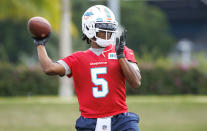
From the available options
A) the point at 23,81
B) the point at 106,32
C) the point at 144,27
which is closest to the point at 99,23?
the point at 106,32

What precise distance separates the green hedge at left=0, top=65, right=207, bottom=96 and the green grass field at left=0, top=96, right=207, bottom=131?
6.91 metres

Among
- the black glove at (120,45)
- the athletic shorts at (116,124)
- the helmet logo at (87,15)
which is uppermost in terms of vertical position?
the helmet logo at (87,15)

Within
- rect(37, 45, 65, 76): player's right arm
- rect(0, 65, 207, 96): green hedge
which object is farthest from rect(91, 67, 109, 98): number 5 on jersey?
rect(0, 65, 207, 96): green hedge

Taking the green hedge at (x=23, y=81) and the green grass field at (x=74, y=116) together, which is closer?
the green grass field at (x=74, y=116)

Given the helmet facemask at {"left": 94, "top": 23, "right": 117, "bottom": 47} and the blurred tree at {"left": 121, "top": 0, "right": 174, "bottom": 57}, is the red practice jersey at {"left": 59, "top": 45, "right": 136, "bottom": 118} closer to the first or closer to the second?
the helmet facemask at {"left": 94, "top": 23, "right": 117, "bottom": 47}

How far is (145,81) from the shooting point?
24703 mm

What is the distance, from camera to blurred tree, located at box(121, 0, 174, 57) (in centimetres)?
6625

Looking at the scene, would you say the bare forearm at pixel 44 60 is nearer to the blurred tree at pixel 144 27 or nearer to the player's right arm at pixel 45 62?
the player's right arm at pixel 45 62

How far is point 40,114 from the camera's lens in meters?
14.9

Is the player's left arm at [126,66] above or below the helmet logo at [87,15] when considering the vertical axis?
below

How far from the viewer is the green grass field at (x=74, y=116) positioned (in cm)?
1230

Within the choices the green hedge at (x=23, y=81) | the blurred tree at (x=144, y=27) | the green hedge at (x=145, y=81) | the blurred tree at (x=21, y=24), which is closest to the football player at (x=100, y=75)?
the blurred tree at (x=21, y=24)

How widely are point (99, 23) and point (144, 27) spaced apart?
61433mm

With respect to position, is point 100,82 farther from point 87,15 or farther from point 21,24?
point 21,24
